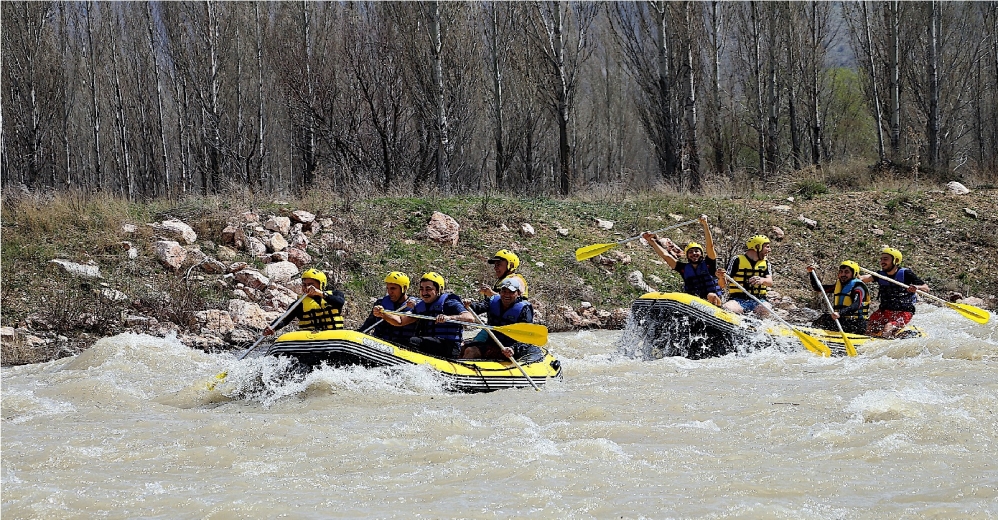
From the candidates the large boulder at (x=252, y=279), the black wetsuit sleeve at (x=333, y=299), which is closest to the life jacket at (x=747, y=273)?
the black wetsuit sleeve at (x=333, y=299)

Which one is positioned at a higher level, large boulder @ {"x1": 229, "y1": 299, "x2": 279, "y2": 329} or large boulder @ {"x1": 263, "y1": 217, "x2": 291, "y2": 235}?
large boulder @ {"x1": 263, "y1": 217, "x2": 291, "y2": 235}

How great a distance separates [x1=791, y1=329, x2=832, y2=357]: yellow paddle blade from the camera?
380 inches

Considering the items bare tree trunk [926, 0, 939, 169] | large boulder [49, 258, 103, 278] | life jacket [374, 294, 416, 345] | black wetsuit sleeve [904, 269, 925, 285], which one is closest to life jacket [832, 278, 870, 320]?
black wetsuit sleeve [904, 269, 925, 285]

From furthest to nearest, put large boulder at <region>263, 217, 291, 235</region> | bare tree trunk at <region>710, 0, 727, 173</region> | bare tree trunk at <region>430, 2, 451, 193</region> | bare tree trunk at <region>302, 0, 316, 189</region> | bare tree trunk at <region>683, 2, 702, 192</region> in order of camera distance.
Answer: bare tree trunk at <region>710, 0, 727, 173</region> → bare tree trunk at <region>683, 2, 702, 192</region> → bare tree trunk at <region>302, 0, 316, 189</region> → bare tree trunk at <region>430, 2, 451, 193</region> → large boulder at <region>263, 217, 291, 235</region>

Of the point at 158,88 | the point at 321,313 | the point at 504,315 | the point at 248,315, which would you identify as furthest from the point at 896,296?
the point at 158,88

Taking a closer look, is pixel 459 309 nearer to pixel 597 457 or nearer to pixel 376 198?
pixel 597 457

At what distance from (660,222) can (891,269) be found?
21.2 feet

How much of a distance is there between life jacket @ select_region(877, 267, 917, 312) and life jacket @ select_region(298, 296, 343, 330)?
688 cm

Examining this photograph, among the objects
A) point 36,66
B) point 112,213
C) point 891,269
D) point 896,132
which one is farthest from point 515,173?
point 891,269

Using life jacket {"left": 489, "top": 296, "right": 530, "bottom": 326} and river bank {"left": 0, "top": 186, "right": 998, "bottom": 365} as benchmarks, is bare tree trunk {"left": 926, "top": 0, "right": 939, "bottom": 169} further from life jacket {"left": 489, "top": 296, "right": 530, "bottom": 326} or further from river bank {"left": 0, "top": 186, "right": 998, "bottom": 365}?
life jacket {"left": 489, "top": 296, "right": 530, "bottom": 326}

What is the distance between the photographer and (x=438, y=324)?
8555mm

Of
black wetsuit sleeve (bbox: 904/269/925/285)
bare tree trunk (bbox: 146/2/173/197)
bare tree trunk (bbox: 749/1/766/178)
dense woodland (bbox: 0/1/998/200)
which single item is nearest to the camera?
black wetsuit sleeve (bbox: 904/269/925/285)

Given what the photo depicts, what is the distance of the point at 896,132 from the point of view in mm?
21031

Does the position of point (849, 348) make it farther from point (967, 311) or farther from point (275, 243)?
point (275, 243)
